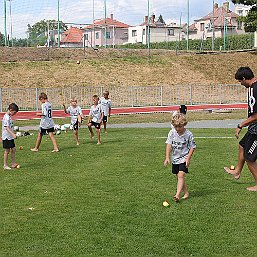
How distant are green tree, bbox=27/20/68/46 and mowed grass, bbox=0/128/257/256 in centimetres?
3323

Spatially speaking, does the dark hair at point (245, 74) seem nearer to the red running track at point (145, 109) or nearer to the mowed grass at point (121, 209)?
the mowed grass at point (121, 209)

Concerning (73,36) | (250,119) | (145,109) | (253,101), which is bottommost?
(145,109)

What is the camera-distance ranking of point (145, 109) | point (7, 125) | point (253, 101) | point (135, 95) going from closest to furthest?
point (253, 101) → point (7, 125) → point (145, 109) → point (135, 95)

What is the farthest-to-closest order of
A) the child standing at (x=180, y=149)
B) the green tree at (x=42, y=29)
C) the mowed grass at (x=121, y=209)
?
the green tree at (x=42, y=29)
the child standing at (x=180, y=149)
the mowed grass at (x=121, y=209)

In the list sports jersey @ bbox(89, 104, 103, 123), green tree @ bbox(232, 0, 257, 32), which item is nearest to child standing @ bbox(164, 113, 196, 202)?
sports jersey @ bbox(89, 104, 103, 123)

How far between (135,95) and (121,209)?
97.2 feet

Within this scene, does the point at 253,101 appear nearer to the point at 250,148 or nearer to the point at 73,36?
the point at 250,148

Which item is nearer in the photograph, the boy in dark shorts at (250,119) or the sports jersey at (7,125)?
the boy in dark shorts at (250,119)

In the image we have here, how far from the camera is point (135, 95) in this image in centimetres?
3778

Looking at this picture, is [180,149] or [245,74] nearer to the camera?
[180,149]

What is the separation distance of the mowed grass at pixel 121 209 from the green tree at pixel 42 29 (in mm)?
33228

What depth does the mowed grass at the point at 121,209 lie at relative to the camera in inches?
260

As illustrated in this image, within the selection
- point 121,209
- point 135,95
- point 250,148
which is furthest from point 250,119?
point 135,95

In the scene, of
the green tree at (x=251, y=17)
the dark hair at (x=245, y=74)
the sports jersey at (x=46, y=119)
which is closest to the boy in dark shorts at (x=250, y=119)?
the dark hair at (x=245, y=74)
